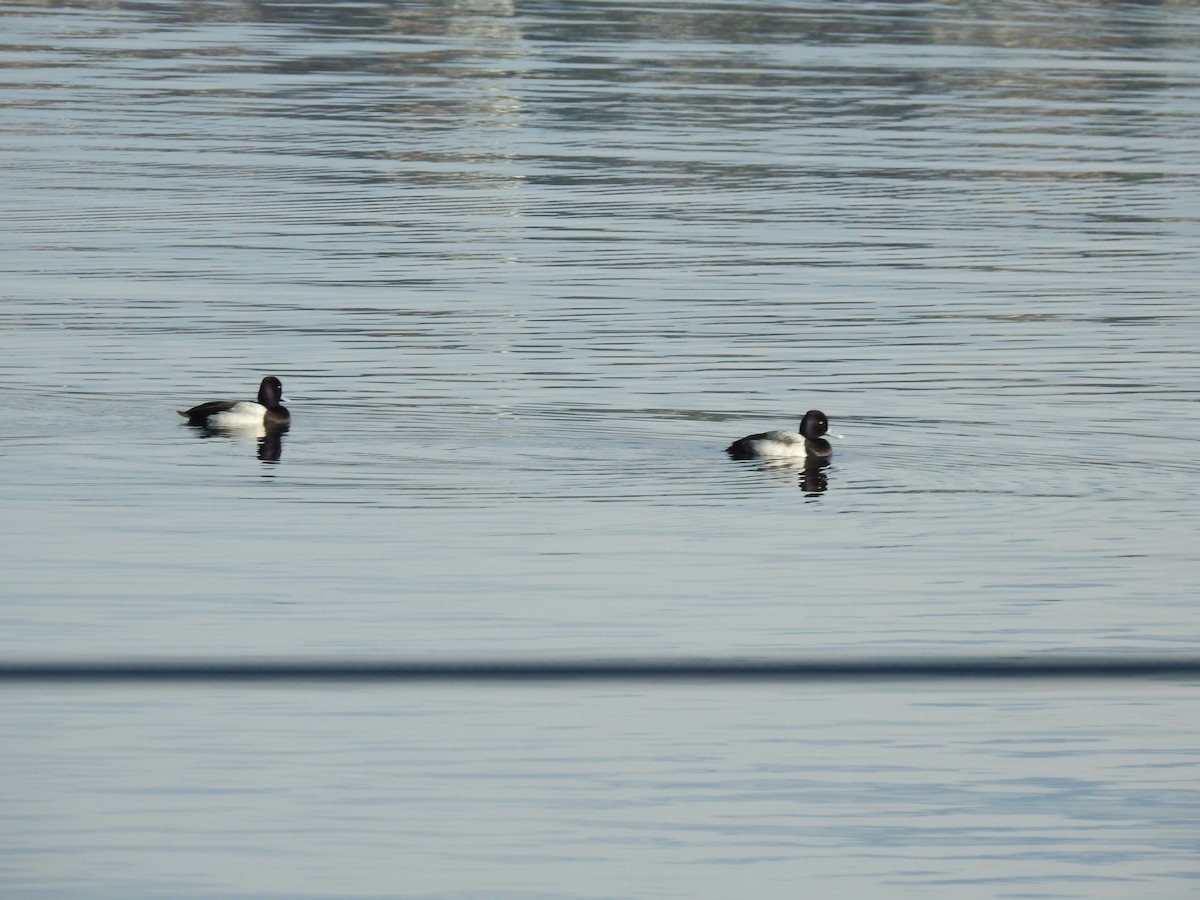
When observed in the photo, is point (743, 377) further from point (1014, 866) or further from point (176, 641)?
point (1014, 866)

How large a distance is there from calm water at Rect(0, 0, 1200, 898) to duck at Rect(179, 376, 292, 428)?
0.18 metres

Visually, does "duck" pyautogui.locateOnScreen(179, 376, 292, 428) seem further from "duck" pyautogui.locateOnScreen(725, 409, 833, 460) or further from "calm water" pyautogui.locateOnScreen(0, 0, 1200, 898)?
"duck" pyautogui.locateOnScreen(725, 409, 833, 460)

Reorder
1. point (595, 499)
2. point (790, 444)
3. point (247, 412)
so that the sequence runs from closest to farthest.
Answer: point (595, 499) → point (790, 444) → point (247, 412)

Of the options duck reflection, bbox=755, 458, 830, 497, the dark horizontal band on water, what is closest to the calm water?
duck reflection, bbox=755, 458, 830, 497

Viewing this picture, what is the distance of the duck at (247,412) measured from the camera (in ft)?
50.9

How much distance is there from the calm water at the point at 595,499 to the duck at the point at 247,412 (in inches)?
7.2

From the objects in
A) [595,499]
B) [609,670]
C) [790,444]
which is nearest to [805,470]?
[790,444]

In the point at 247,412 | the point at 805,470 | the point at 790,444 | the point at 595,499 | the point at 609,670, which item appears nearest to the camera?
the point at 609,670

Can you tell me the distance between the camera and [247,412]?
15.5m

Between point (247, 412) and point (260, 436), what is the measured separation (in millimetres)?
154

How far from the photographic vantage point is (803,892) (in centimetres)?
818

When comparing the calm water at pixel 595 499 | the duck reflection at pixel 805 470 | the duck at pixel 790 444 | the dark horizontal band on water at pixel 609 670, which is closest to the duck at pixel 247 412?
the calm water at pixel 595 499

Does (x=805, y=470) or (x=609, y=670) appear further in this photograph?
(x=805, y=470)

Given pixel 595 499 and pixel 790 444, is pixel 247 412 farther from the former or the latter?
pixel 790 444
